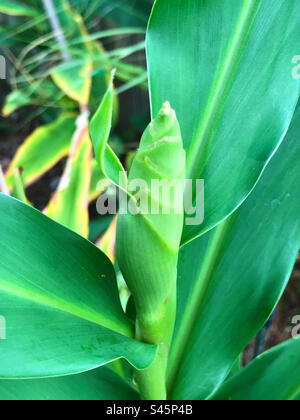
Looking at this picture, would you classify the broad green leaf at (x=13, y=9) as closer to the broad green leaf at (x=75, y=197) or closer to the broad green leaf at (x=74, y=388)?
the broad green leaf at (x=75, y=197)

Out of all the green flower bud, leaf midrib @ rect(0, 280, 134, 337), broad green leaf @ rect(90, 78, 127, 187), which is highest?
broad green leaf @ rect(90, 78, 127, 187)

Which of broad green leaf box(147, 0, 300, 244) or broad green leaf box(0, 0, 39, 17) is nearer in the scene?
broad green leaf box(147, 0, 300, 244)

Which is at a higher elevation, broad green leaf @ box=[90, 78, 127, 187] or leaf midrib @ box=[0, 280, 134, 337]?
broad green leaf @ box=[90, 78, 127, 187]

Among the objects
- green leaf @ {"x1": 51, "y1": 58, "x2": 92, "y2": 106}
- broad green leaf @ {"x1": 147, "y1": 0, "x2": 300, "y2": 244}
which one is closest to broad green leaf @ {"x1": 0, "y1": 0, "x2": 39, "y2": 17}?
green leaf @ {"x1": 51, "y1": 58, "x2": 92, "y2": 106}

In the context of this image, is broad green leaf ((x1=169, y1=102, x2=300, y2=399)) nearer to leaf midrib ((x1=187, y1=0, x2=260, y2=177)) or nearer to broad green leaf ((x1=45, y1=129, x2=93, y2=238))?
leaf midrib ((x1=187, y1=0, x2=260, y2=177))

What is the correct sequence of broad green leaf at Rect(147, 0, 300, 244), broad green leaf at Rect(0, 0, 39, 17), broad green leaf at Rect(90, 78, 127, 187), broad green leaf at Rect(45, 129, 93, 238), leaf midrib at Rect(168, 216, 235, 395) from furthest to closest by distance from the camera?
broad green leaf at Rect(0, 0, 39, 17)
broad green leaf at Rect(45, 129, 93, 238)
leaf midrib at Rect(168, 216, 235, 395)
broad green leaf at Rect(147, 0, 300, 244)
broad green leaf at Rect(90, 78, 127, 187)

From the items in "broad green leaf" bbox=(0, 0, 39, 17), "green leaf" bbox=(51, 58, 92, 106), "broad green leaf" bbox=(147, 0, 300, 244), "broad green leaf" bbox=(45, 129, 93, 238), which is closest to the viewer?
"broad green leaf" bbox=(147, 0, 300, 244)

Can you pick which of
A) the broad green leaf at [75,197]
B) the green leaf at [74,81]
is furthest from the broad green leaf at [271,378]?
the green leaf at [74,81]

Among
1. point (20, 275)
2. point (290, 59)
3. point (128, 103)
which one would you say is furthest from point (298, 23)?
point (128, 103)

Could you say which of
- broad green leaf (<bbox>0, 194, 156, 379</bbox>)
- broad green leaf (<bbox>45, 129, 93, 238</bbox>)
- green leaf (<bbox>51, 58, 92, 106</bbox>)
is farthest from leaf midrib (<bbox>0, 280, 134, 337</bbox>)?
green leaf (<bbox>51, 58, 92, 106</bbox>)
